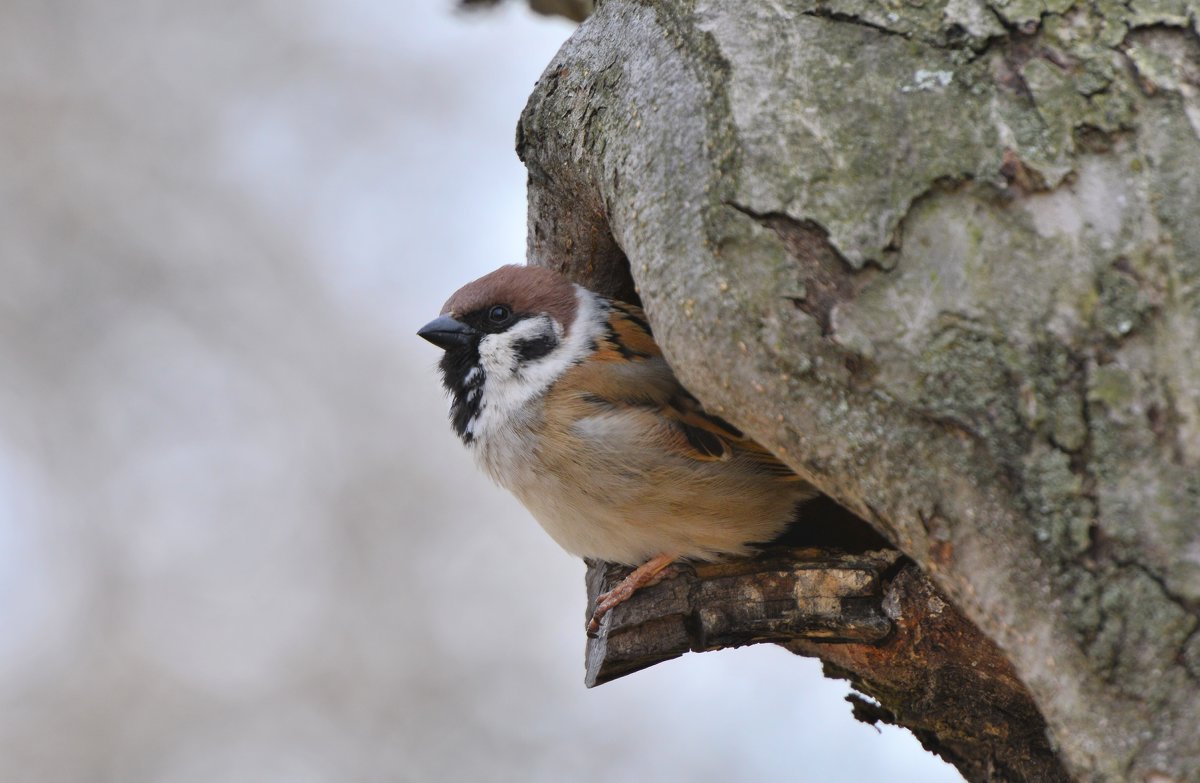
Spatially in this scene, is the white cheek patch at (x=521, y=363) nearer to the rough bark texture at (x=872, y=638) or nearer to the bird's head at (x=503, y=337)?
the bird's head at (x=503, y=337)

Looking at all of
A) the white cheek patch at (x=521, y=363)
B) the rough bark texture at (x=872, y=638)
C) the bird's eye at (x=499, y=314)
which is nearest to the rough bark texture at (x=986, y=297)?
the rough bark texture at (x=872, y=638)

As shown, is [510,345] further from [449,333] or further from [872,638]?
[872,638]

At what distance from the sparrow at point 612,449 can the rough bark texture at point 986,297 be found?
58 cm

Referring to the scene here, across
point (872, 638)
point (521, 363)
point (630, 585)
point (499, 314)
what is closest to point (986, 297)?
point (872, 638)

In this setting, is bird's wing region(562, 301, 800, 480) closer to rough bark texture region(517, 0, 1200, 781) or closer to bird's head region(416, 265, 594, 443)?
bird's head region(416, 265, 594, 443)

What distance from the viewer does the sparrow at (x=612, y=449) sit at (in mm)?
2410

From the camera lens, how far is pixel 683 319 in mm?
1795

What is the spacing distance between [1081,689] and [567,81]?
1.68 meters

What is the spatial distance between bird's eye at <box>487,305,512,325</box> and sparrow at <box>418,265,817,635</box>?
0.03 metres

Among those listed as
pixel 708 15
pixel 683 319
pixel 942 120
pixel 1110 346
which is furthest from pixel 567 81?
pixel 1110 346

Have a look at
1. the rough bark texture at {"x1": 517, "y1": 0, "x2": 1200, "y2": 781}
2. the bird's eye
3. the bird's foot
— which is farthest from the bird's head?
the rough bark texture at {"x1": 517, "y1": 0, "x2": 1200, "y2": 781}

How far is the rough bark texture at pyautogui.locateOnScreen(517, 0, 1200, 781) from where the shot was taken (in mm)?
1354

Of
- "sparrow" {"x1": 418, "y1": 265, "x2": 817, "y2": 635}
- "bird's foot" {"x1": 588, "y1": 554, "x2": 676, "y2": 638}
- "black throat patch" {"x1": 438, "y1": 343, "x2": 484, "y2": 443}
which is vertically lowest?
"bird's foot" {"x1": 588, "y1": 554, "x2": 676, "y2": 638}

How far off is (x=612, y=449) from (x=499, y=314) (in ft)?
1.81
